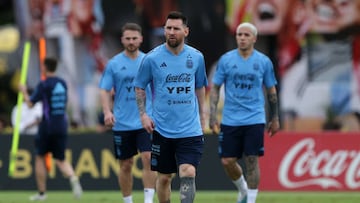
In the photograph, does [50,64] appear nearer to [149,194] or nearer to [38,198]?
[38,198]

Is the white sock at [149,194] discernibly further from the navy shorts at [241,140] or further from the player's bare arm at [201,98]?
the player's bare arm at [201,98]

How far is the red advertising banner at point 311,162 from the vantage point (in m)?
23.9

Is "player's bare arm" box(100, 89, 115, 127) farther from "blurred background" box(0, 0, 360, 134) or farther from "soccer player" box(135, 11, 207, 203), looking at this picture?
"blurred background" box(0, 0, 360, 134)

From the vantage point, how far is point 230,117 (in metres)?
18.2

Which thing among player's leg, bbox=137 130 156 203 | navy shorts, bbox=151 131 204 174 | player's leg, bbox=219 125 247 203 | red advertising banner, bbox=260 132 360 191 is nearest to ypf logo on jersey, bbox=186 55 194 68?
navy shorts, bbox=151 131 204 174

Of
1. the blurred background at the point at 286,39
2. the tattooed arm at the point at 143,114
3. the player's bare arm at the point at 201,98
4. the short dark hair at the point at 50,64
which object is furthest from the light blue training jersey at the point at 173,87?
the blurred background at the point at 286,39

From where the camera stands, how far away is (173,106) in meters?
15.5

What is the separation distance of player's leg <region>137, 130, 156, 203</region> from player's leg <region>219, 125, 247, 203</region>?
3.65ft

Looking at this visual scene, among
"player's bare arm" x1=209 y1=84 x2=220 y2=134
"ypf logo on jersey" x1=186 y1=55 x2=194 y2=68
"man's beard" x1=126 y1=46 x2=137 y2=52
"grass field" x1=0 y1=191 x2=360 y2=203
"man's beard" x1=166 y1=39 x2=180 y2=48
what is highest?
"man's beard" x1=166 y1=39 x2=180 y2=48

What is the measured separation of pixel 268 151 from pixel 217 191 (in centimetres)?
118

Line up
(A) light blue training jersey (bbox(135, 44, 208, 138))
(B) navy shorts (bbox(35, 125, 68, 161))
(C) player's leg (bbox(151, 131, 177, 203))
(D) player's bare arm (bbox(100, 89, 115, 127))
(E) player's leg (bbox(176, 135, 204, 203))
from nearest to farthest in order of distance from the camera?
1. (E) player's leg (bbox(176, 135, 204, 203))
2. (A) light blue training jersey (bbox(135, 44, 208, 138))
3. (C) player's leg (bbox(151, 131, 177, 203))
4. (D) player's bare arm (bbox(100, 89, 115, 127))
5. (B) navy shorts (bbox(35, 125, 68, 161))

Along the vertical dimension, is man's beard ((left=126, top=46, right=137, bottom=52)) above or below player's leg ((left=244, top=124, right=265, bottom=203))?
above

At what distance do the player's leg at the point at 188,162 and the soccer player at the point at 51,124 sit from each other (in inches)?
256

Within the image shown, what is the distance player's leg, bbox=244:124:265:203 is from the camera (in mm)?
17656
